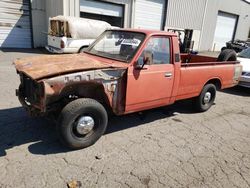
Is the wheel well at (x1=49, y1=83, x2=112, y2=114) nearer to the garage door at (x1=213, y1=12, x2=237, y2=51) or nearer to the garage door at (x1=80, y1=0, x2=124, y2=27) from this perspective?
the garage door at (x1=80, y1=0, x2=124, y2=27)

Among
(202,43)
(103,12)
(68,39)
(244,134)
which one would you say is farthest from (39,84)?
(202,43)

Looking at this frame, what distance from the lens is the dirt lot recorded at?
324cm

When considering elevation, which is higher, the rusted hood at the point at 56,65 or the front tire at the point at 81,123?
the rusted hood at the point at 56,65

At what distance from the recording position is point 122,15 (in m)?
16.7

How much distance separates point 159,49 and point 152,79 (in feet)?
2.20

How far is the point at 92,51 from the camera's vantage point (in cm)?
495

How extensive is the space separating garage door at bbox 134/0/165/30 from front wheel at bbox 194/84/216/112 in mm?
12381

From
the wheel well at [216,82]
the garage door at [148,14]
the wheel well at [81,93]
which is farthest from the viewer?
the garage door at [148,14]

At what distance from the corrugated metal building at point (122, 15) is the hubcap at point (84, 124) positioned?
1144cm

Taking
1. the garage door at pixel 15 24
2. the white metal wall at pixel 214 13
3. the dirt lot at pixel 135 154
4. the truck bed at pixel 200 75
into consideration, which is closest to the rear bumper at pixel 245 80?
the truck bed at pixel 200 75

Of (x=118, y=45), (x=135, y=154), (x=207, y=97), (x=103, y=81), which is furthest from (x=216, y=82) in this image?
(x=103, y=81)

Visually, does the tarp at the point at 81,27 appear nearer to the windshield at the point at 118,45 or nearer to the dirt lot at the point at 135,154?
the dirt lot at the point at 135,154

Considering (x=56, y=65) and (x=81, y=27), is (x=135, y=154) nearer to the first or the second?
(x=56, y=65)

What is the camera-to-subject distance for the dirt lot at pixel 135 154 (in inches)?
127
